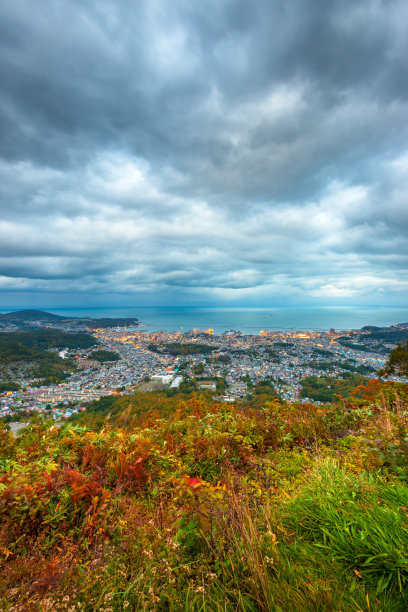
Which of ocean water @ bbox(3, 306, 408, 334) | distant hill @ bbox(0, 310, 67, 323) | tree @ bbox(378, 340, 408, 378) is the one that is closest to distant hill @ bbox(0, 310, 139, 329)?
distant hill @ bbox(0, 310, 67, 323)

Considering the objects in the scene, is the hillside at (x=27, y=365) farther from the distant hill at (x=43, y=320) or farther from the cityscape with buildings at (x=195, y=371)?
the distant hill at (x=43, y=320)

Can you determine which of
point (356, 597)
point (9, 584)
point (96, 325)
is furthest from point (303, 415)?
point (96, 325)

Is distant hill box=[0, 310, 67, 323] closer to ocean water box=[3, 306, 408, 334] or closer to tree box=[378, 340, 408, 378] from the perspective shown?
ocean water box=[3, 306, 408, 334]

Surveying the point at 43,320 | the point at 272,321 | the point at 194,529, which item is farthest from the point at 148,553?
the point at 43,320

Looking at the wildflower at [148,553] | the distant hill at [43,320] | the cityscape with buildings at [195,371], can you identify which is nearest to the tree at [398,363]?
the cityscape with buildings at [195,371]

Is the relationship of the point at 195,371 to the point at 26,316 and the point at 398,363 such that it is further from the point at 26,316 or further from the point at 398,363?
the point at 26,316

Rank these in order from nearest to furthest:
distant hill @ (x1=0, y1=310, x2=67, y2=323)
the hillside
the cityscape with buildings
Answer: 1. the cityscape with buildings
2. the hillside
3. distant hill @ (x1=0, y1=310, x2=67, y2=323)

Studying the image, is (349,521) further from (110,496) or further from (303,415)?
(303,415)

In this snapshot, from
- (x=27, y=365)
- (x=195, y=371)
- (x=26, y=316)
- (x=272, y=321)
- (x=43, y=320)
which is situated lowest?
(x=27, y=365)

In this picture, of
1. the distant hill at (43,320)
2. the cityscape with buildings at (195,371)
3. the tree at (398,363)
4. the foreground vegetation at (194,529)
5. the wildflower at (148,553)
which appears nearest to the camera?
the foreground vegetation at (194,529)
